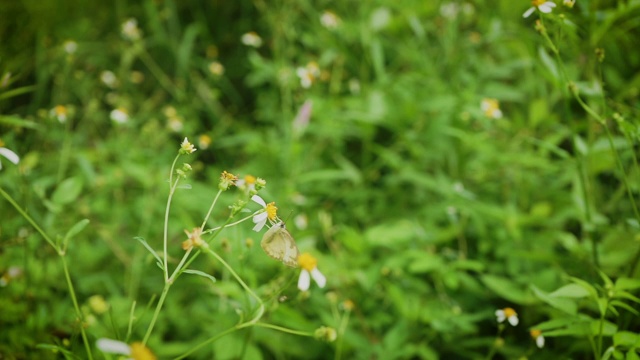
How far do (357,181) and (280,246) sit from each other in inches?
39.1

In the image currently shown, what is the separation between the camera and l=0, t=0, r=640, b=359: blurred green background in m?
1.15

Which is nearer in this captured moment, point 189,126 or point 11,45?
point 189,126

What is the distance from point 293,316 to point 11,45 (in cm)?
189

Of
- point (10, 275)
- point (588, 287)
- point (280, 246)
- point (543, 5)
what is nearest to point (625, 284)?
point (588, 287)

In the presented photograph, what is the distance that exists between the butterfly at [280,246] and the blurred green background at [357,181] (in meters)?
0.09

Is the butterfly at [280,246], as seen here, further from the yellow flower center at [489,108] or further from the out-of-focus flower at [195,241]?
the yellow flower center at [489,108]

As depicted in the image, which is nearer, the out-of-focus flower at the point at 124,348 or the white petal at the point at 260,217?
the out-of-focus flower at the point at 124,348

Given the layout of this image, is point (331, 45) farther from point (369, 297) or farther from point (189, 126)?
point (369, 297)

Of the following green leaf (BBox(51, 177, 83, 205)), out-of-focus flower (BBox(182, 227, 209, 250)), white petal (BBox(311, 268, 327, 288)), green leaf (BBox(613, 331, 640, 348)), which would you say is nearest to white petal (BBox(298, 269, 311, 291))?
white petal (BBox(311, 268, 327, 288))

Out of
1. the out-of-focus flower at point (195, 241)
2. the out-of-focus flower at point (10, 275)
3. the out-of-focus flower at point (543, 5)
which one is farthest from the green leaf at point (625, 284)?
the out-of-focus flower at point (10, 275)

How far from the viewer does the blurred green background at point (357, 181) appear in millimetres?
1146

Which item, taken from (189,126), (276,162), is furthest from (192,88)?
(276,162)

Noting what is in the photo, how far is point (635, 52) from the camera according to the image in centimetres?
187

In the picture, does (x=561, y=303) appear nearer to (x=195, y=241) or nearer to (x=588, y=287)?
(x=588, y=287)
